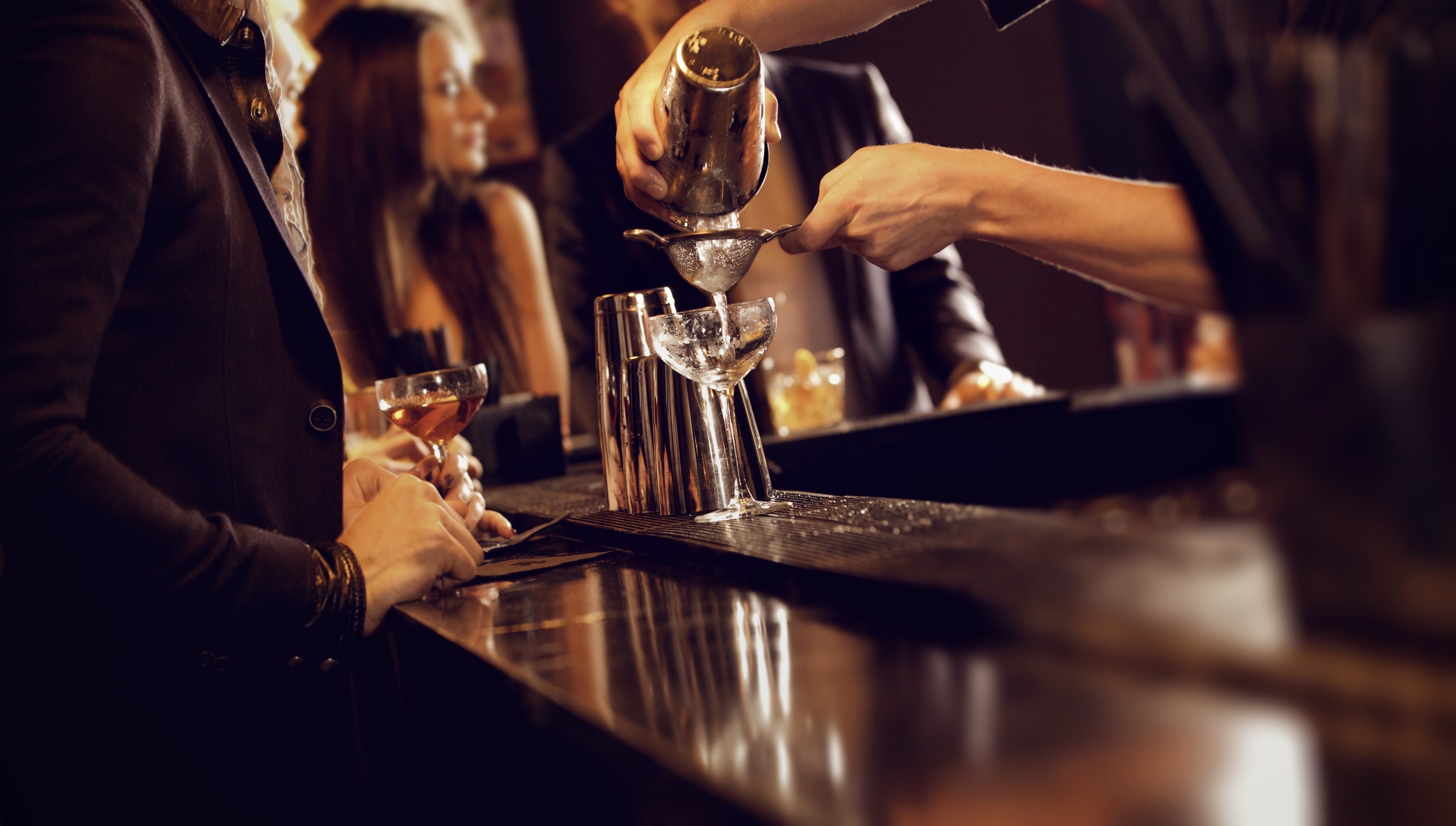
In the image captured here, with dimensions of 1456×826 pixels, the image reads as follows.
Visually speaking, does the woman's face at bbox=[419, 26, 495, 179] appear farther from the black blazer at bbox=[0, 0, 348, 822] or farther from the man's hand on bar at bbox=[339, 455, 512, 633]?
the man's hand on bar at bbox=[339, 455, 512, 633]

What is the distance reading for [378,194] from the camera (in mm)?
4312

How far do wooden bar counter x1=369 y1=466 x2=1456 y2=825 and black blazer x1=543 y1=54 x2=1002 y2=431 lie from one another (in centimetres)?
212

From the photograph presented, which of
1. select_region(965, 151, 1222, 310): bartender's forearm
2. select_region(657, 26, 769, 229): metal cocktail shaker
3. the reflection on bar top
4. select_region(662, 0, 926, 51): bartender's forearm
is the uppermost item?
select_region(662, 0, 926, 51): bartender's forearm

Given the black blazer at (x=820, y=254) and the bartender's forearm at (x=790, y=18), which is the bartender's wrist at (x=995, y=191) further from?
the black blazer at (x=820, y=254)

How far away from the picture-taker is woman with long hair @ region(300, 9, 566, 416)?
4223 millimetres

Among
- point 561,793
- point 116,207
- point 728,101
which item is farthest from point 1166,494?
point 116,207

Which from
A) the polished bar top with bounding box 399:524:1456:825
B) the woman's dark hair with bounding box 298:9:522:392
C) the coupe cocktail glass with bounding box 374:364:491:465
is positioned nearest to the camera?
the polished bar top with bounding box 399:524:1456:825

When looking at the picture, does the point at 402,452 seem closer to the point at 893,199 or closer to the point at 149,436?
the point at 149,436

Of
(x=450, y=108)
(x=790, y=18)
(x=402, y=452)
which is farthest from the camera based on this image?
(x=450, y=108)

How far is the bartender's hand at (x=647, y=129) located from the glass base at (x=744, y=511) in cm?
36

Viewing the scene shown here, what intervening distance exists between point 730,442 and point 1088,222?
0.46 metres

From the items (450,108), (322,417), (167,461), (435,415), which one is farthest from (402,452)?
(450,108)

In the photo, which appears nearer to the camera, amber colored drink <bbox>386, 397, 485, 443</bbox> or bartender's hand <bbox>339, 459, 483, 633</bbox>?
bartender's hand <bbox>339, 459, 483, 633</bbox>

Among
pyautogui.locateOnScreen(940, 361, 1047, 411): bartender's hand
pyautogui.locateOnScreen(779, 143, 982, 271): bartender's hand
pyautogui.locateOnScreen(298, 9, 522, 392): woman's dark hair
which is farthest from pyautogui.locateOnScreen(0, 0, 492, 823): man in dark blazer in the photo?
pyautogui.locateOnScreen(298, 9, 522, 392): woman's dark hair
